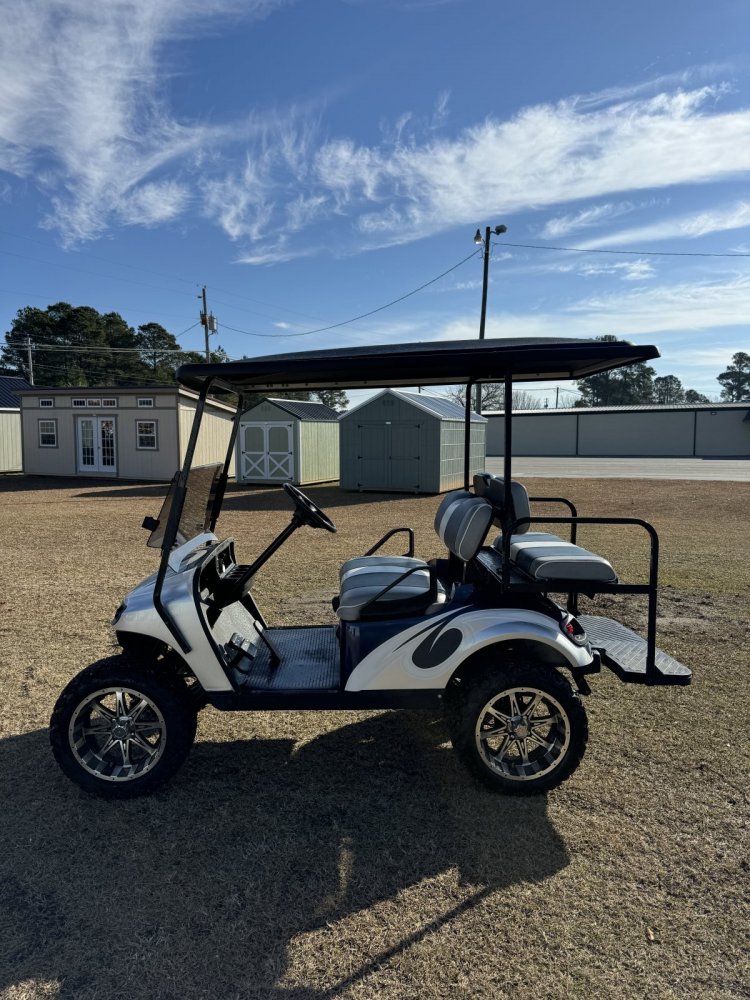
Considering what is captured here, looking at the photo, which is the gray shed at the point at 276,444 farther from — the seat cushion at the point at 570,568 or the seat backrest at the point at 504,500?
the seat cushion at the point at 570,568

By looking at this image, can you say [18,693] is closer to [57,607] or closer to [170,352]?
[57,607]

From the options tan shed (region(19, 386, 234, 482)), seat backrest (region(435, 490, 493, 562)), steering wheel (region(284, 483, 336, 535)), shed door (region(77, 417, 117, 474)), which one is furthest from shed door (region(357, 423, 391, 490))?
steering wheel (region(284, 483, 336, 535))

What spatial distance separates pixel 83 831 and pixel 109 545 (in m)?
7.06

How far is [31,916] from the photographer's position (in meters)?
2.24

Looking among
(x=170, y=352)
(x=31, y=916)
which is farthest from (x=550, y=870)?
(x=170, y=352)

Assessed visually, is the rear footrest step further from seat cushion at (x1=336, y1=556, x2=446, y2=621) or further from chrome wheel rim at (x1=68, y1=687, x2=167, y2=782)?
chrome wheel rim at (x1=68, y1=687, x2=167, y2=782)

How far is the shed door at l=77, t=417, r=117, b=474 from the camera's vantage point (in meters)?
21.2

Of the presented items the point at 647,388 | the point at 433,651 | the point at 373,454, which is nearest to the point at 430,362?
the point at 433,651

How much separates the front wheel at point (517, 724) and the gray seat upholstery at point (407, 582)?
0.45 meters

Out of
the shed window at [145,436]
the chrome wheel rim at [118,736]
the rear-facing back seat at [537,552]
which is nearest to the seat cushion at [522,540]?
the rear-facing back seat at [537,552]

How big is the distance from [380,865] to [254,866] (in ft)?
1.56

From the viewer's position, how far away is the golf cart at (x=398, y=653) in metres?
2.88

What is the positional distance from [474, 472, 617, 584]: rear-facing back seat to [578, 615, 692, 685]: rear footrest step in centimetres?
41

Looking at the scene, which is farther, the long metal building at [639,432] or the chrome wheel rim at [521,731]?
the long metal building at [639,432]
